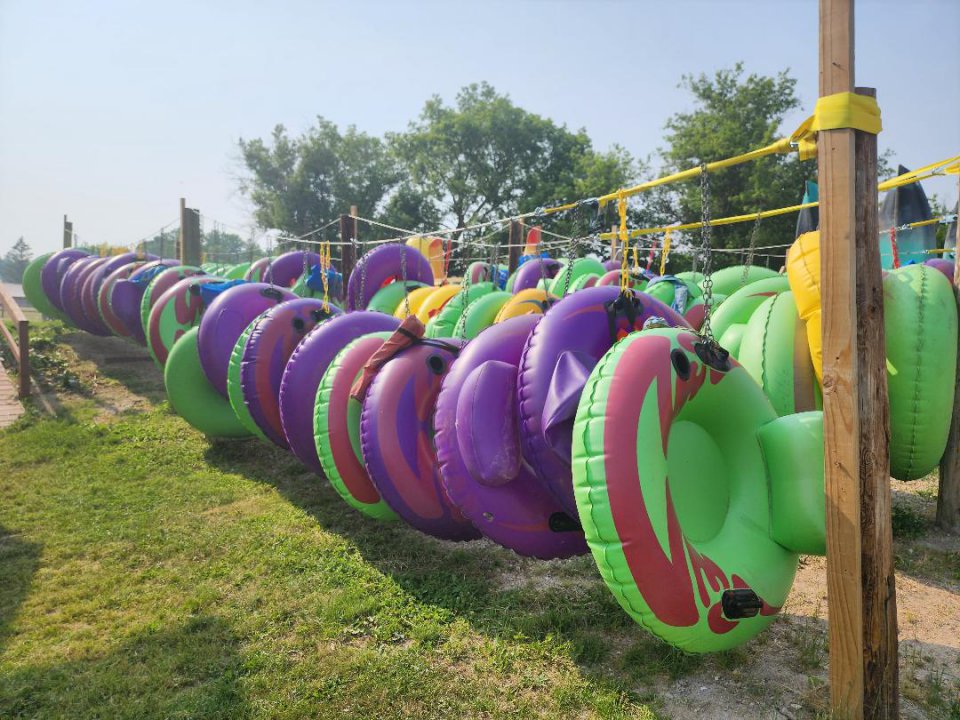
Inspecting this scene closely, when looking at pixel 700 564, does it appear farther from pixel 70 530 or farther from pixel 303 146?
pixel 303 146

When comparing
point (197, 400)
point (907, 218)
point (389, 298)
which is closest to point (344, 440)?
point (197, 400)

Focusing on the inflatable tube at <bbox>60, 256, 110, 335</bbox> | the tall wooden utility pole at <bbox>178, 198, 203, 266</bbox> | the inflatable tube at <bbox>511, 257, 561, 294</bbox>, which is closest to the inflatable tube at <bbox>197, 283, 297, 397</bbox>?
the inflatable tube at <bbox>511, 257, 561, 294</bbox>

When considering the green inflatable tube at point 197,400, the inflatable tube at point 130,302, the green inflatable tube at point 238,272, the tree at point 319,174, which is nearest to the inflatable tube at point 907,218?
the green inflatable tube at point 197,400

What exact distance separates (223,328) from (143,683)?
13.7ft

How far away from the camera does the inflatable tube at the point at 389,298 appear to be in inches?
351

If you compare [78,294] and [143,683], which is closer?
[143,683]

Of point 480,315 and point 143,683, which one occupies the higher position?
point 480,315

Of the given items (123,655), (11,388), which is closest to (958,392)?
(123,655)

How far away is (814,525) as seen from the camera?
8.61ft

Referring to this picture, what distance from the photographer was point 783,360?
14.4 feet

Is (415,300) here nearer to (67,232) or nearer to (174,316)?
(174,316)

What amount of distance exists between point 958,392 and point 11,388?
10.4 meters

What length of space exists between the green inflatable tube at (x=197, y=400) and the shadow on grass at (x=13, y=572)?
2.13 metres

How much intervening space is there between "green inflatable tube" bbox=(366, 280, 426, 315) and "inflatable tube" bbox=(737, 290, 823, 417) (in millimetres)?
5275
